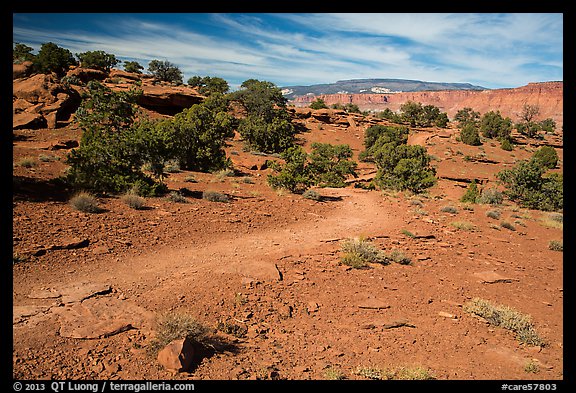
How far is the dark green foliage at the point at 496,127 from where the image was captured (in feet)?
161

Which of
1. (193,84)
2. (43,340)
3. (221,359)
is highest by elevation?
(193,84)

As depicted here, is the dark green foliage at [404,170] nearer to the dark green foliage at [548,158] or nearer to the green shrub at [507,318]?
the green shrub at [507,318]

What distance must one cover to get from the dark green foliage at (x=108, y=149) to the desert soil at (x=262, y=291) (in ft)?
2.74

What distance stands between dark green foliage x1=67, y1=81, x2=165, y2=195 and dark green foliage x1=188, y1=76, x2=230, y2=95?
130 feet

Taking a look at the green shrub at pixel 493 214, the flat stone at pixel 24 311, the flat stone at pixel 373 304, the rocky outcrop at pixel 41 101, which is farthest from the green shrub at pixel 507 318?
the rocky outcrop at pixel 41 101

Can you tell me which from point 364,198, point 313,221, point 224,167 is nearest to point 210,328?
point 313,221

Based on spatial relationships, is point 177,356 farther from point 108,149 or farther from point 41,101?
point 41,101

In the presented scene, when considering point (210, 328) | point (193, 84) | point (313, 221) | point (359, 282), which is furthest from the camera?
point (193, 84)

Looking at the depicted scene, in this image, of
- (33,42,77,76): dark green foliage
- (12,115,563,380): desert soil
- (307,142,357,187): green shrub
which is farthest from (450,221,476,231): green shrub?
(33,42,77,76): dark green foliage

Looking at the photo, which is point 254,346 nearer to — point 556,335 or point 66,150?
point 556,335

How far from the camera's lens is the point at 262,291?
579 cm

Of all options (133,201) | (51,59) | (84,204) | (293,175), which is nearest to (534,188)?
(293,175)
